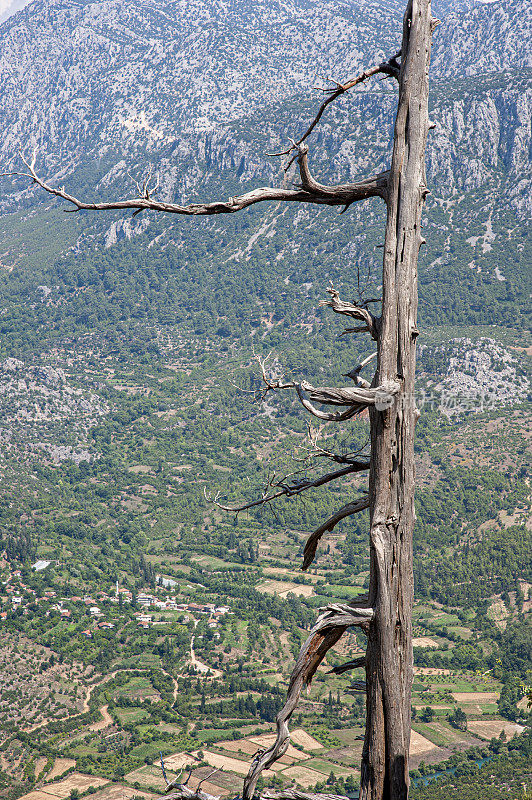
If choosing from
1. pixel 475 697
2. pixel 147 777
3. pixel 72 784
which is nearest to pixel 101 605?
pixel 147 777

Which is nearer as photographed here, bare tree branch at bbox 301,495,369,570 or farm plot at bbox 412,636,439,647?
bare tree branch at bbox 301,495,369,570

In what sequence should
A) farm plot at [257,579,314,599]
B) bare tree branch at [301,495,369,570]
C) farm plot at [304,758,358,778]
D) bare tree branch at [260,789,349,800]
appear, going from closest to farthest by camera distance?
bare tree branch at [260,789,349,800], bare tree branch at [301,495,369,570], farm plot at [304,758,358,778], farm plot at [257,579,314,599]

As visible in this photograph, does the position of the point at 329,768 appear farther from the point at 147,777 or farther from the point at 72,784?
the point at 72,784

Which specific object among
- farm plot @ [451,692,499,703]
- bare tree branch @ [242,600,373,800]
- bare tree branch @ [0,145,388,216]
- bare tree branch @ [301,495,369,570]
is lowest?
farm plot @ [451,692,499,703]

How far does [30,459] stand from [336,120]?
313 feet

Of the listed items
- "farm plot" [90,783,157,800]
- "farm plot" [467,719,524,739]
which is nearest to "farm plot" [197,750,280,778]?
"farm plot" [90,783,157,800]

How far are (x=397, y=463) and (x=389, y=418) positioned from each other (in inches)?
11.9

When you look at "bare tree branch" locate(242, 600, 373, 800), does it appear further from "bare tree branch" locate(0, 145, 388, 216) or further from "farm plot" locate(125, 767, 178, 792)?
"farm plot" locate(125, 767, 178, 792)

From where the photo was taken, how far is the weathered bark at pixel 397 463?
5.20 m

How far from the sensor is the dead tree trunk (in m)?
5.16

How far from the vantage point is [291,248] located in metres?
179

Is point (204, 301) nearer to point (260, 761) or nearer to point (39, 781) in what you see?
point (39, 781)

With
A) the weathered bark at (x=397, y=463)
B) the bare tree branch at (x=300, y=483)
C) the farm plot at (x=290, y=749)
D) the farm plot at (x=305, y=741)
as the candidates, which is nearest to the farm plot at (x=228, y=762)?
the farm plot at (x=290, y=749)

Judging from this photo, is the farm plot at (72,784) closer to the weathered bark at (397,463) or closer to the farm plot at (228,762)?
the farm plot at (228,762)
